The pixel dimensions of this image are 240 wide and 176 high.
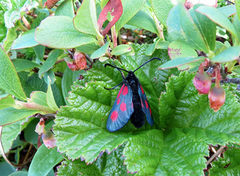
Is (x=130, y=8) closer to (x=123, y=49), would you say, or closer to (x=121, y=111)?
(x=123, y=49)

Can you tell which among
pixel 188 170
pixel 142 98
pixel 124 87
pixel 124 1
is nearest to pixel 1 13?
pixel 124 1

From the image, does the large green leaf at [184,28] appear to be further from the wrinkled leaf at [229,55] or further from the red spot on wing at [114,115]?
the red spot on wing at [114,115]

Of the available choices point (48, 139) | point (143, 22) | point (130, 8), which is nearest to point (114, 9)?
point (130, 8)

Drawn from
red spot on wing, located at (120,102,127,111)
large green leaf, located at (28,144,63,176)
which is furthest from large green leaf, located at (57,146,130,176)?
red spot on wing, located at (120,102,127,111)

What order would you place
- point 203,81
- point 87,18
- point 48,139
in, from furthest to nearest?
1. point 48,139
2. point 87,18
3. point 203,81

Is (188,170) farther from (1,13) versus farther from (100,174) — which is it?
(1,13)

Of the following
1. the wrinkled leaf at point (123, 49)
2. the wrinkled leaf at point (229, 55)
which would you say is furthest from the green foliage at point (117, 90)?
the wrinkled leaf at point (229, 55)

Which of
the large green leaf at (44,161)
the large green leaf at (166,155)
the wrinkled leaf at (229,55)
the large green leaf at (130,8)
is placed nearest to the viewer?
the wrinkled leaf at (229,55)
